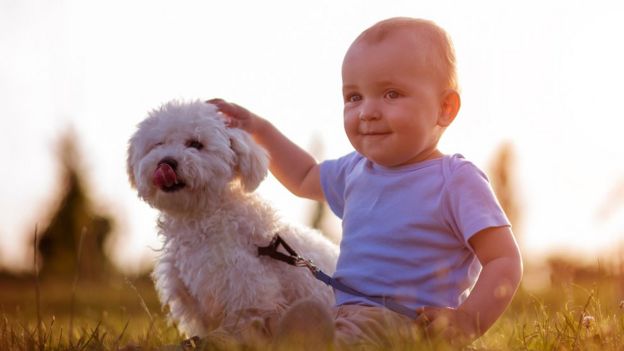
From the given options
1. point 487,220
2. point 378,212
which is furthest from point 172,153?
point 487,220

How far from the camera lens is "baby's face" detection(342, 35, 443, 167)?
11.4 ft

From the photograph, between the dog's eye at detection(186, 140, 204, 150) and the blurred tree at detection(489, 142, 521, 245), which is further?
the blurred tree at detection(489, 142, 521, 245)

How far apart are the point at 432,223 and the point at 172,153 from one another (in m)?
1.36

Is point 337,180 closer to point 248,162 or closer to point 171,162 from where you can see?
point 248,162

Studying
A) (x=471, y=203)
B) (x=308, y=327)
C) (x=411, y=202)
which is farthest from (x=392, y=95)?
(x=308, y=327)

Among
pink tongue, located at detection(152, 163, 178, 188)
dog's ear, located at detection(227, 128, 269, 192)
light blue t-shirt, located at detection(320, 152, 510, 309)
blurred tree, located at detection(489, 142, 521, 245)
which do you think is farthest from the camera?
blurred tree, located at detection(489, 142, 521, 245)

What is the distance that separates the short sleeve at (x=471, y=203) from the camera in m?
3.35

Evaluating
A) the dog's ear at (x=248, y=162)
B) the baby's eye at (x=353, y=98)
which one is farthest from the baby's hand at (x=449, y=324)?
the dog's ear at (x=248, y=162)

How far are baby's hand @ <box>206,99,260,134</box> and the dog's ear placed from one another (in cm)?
37

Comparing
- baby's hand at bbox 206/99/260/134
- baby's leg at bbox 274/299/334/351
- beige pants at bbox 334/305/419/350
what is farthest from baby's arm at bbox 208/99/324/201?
baby's leg at bbox 274/299/334/351

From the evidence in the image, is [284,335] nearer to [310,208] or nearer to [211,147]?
[211,147]

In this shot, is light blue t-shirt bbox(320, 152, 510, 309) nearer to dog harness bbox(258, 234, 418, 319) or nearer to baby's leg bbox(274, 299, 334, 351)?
dog harness bbox(258, 234, 418, 319)

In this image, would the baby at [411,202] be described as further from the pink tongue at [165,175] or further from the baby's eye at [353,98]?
the pink tongue at [165,175]

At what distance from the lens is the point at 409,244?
141 inches
